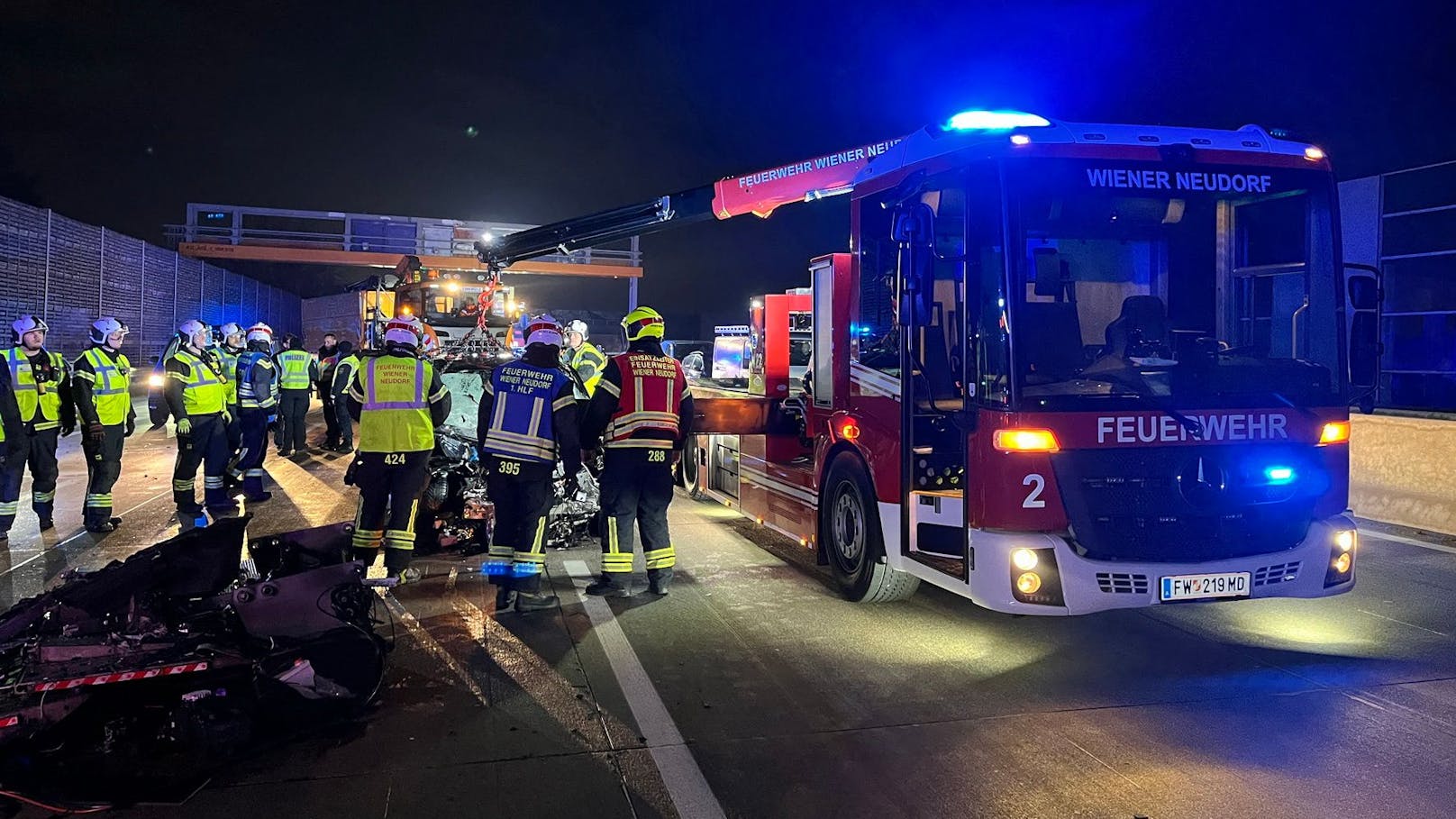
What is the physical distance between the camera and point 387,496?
22.9ft

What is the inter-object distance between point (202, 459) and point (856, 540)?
653cm

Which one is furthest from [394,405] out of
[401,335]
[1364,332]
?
[1364,332]

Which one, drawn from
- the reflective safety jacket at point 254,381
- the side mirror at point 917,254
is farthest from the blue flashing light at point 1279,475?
the reflective safety jacket at point 254,381

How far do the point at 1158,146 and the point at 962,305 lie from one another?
4.60 ft

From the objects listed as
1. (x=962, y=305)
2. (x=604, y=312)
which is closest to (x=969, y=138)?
(x=962, y=305)

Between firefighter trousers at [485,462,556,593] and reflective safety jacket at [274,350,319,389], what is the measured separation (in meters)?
9.54

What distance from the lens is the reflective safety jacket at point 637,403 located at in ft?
21.6

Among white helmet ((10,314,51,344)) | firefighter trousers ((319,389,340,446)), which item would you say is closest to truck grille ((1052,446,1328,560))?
white helmet ((10,314,51,344))

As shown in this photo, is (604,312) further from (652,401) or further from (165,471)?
(652,401)

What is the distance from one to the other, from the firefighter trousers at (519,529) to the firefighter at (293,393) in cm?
954

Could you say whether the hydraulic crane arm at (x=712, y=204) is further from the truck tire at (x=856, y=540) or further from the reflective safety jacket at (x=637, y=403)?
the truck tire at (x=856, y=540)

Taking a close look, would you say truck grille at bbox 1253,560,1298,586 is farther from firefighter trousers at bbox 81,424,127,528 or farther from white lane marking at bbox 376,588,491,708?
firefighter trousers at bbox 81,424,127,528

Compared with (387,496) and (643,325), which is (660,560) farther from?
(387,496)

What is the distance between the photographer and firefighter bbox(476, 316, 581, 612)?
641 centimetres
